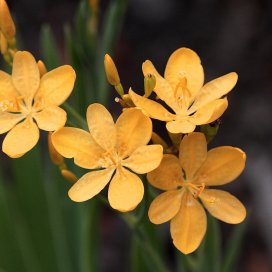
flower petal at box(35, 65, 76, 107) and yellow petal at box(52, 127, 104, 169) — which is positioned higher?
flower petal at box(35, 65, 76, 107)

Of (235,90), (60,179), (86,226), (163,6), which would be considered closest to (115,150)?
(86,226)

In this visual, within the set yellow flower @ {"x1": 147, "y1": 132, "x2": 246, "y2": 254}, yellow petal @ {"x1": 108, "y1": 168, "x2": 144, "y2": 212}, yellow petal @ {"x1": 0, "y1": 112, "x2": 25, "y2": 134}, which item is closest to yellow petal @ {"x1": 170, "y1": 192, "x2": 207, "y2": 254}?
yellow flower @ {"x1": 147, "y1": 132, "x2": 246, "y2": 254}

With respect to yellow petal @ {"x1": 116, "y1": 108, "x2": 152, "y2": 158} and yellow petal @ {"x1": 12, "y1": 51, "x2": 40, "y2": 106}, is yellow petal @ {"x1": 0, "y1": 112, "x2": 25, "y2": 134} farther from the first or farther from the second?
yellow petal @ {"x1": 116, "y1": 108, "x2": 152, "y2": 158}

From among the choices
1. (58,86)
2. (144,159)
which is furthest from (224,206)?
(58,86)

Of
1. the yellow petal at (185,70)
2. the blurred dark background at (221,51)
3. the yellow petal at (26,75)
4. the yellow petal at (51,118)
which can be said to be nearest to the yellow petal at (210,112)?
the yellow petal at (185,70)

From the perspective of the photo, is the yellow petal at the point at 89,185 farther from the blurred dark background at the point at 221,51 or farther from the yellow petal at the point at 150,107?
the blurred dark background at the point at 221,51

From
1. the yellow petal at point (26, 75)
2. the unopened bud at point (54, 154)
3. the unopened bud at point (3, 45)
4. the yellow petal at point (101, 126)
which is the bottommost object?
the unopened bud at point (54, 154)

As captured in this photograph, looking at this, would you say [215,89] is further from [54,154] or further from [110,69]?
[54,154]
